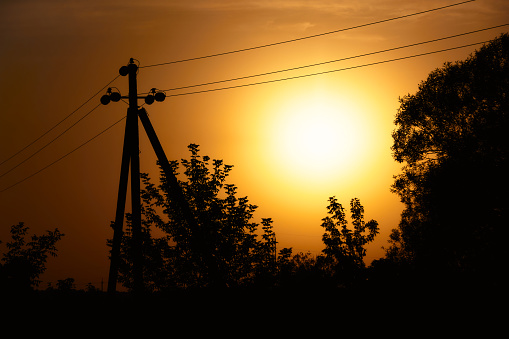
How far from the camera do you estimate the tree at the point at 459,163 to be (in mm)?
28969

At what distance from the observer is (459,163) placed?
30.0 meters

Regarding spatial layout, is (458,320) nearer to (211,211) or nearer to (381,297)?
(381,297)

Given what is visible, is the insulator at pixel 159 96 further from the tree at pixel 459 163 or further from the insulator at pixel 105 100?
the tree at pixel 459 163

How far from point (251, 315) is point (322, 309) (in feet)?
8.93

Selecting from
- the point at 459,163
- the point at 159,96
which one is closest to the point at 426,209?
the point at 459,163

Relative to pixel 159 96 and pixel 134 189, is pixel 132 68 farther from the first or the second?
pixel 134 189

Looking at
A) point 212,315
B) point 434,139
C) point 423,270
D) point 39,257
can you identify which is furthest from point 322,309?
point 39,257

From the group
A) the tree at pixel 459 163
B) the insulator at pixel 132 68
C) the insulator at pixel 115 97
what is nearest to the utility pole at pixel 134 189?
the insulator at pixel 115 97

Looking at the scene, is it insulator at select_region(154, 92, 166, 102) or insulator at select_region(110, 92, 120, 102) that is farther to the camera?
insulator at select_region(154, 92, 166, 102)

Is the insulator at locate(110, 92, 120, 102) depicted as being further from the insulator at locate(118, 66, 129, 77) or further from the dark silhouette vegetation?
the dark silhouette vegetation

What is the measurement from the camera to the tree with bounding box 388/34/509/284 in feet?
95.0

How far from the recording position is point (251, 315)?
60.4 ft

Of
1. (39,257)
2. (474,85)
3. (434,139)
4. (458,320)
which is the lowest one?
(458,320)

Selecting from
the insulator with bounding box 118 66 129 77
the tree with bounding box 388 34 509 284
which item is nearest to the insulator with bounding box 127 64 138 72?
the insulator with bounding box 118 66 129 77
